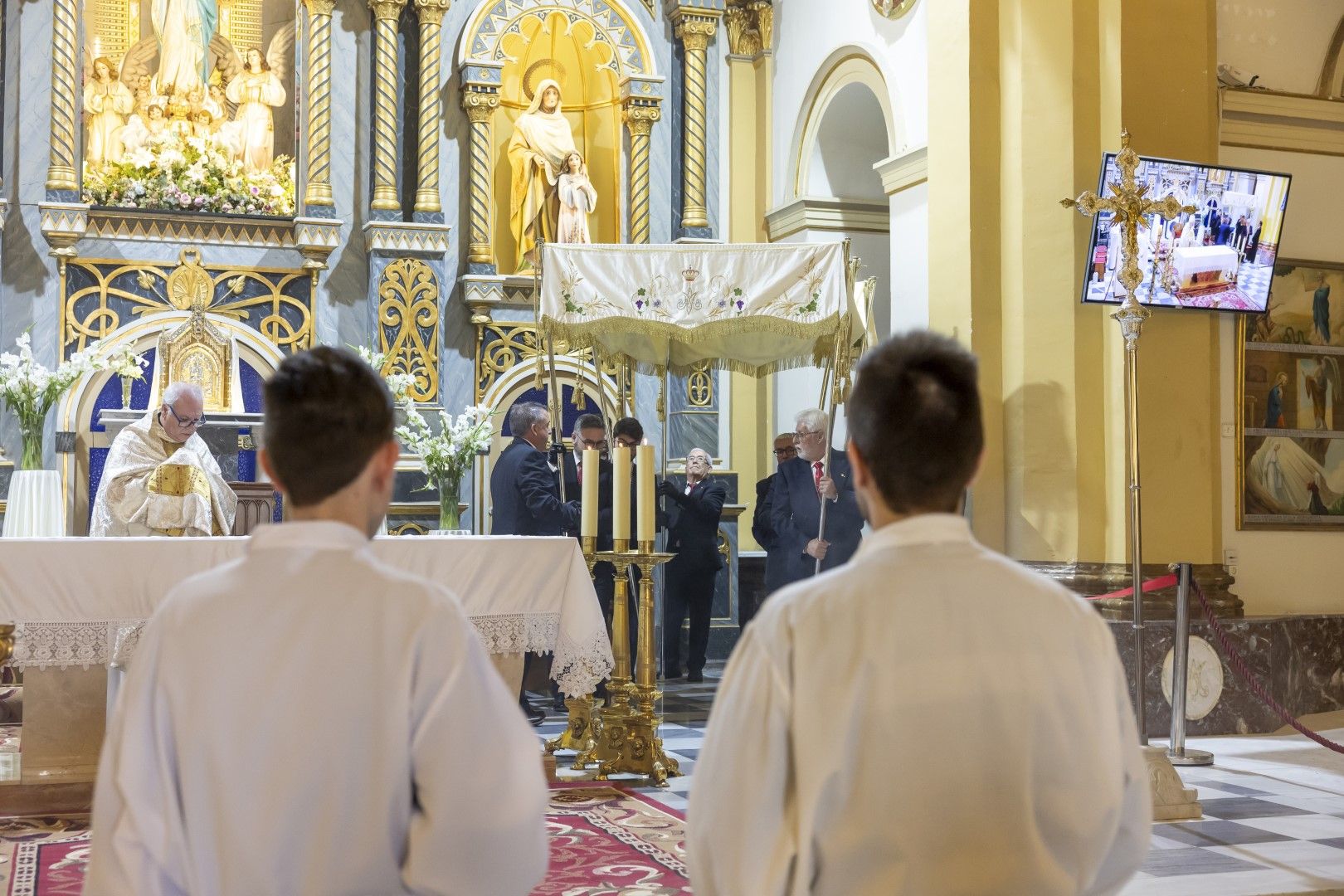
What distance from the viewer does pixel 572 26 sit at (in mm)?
11055

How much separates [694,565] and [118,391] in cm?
400

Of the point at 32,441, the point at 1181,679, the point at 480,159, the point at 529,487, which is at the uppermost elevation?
the point at 480,159

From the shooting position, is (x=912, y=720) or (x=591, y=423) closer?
(x=912, y=720)

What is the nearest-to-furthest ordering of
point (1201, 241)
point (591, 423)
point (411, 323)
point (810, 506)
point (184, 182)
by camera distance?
point (591, 423) → point (1201, 241) → point (810, 506) → point (184, 182) → point (411, 323)

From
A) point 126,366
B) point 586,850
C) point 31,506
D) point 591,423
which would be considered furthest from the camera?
point 126,366

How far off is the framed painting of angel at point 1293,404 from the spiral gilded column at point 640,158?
450 centimetres

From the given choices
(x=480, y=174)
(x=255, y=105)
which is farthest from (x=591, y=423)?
(x=255, y=105)

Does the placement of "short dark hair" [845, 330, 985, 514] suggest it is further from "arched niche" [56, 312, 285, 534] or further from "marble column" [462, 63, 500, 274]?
"marble column" [462, 63, 500, 274]

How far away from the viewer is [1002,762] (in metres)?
1.78

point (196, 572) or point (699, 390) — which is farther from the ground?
point (699, 390)

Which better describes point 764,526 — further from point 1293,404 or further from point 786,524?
point 1293,404

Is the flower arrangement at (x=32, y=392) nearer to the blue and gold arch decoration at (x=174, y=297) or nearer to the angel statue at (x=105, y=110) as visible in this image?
→ the blue and gold arch decoration at (x=174, y=297)

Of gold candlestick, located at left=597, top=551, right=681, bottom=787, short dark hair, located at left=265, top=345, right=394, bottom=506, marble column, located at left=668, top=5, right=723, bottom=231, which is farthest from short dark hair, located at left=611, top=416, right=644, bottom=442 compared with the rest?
short dark hair, located at left=265, top=345, right=394, bottom=506

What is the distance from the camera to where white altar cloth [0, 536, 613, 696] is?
16.8 feet
